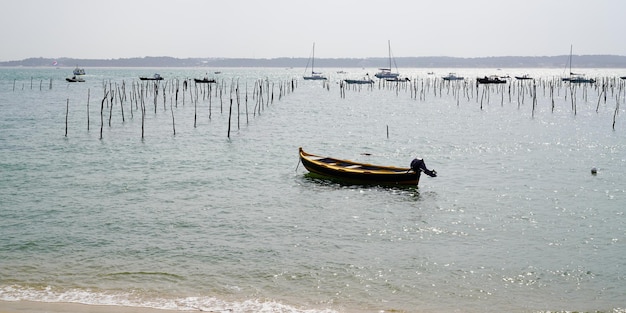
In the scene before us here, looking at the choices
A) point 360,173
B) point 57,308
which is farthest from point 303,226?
point 57,308

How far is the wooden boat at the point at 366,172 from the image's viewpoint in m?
23.3

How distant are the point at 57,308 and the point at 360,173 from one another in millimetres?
14960

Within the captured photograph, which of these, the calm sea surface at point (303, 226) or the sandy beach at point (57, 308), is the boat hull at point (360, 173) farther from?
the sandy beach at point (57, 308)

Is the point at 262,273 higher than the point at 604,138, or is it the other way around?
the point at 604,138

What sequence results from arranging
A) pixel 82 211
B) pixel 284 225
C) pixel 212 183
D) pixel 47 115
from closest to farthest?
pixel 284 225 < pixel 82 211 < pixel 212 183 < pixel 47 115

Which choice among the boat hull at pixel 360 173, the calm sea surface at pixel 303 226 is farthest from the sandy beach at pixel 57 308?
the boat hull at pixel 360 173

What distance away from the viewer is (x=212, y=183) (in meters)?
24.7

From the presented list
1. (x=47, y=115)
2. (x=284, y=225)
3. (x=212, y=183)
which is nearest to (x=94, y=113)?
(x=47, y=115)

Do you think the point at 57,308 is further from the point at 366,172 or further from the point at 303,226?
the point at 366,172

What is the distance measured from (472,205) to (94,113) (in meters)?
44.0

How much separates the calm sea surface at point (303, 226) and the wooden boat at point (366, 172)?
53 cm

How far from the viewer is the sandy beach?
409 inches

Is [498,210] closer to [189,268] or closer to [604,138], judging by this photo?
[189,268]

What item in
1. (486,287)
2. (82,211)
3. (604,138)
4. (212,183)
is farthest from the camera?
(604,138)
